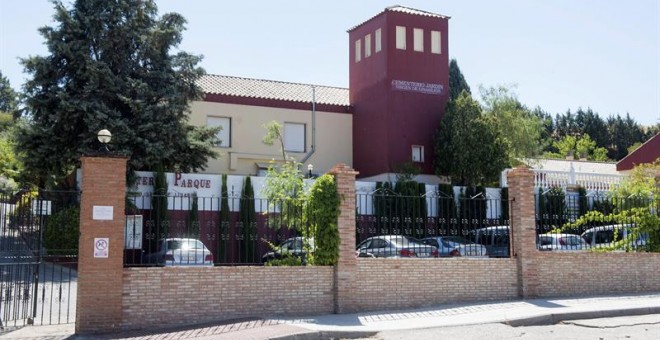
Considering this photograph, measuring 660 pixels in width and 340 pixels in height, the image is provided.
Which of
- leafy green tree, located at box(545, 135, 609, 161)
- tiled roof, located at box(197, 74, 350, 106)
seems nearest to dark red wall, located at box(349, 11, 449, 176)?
tiled roof, located at box(197, 74, 350, 106)

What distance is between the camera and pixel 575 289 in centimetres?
1602

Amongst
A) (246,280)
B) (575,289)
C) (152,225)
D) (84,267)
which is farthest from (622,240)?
(84,267)

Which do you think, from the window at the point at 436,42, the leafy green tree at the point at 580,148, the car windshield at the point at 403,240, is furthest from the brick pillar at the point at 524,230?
the leafy green tree at the point at 580,148

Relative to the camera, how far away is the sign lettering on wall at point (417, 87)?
30.0 m

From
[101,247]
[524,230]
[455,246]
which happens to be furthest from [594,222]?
[101,247]

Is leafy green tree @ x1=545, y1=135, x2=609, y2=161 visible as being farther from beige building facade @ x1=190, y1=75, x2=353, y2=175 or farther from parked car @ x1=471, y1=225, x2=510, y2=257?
parked car @ x1=471, y1=225, x2=510, y2=257

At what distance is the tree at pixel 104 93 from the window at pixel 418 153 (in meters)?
10.0

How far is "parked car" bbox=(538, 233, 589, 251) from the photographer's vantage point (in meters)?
16.2

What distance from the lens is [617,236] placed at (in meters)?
17.8

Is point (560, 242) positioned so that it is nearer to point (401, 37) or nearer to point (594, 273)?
point (594, 273)

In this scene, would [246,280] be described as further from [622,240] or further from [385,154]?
[385,154]

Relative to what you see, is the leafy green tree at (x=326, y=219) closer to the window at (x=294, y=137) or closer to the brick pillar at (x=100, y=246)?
the brick pillar at (x=100, y=246)

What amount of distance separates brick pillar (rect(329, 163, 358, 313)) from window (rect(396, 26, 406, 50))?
56.2 feet

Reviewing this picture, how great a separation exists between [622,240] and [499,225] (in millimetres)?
3729
